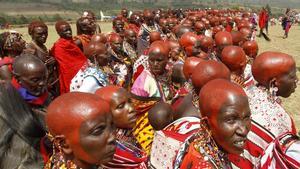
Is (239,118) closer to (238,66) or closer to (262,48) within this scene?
(238,66)

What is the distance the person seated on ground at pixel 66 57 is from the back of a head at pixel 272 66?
3607 mm

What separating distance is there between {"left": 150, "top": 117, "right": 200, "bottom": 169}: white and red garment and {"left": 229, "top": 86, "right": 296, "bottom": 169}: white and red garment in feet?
1.62

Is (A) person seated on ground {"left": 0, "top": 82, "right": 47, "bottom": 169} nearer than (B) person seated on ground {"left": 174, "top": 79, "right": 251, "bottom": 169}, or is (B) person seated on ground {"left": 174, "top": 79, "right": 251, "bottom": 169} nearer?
(B) person seated on ground {"left": 174, "top": 79, "right": 251, "bottom": 169}

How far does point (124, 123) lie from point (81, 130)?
108cm

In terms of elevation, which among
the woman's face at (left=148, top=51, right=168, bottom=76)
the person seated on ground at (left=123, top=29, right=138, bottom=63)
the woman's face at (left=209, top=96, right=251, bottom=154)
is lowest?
the person seated on ground at (left=123, top=29, right=138, bottom=63)

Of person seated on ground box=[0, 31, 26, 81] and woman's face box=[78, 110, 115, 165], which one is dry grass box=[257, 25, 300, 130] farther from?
woman's face box=[78, 110, 115, 165]

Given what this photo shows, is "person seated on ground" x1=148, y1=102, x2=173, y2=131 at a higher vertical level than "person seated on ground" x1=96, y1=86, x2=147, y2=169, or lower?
lower

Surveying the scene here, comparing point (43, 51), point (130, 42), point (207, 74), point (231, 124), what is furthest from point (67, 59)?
point (231, 124)

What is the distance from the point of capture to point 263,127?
3.33 m

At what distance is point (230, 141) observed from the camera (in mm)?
2561

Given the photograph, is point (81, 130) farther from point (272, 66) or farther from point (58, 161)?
point (272, 66)

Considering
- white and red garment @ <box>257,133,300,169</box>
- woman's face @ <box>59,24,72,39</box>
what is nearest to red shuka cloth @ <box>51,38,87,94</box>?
woman's face @ <box>59,24,72,39</box>

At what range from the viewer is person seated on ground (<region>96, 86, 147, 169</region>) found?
3217 mm

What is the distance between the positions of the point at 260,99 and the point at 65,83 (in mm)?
3804
